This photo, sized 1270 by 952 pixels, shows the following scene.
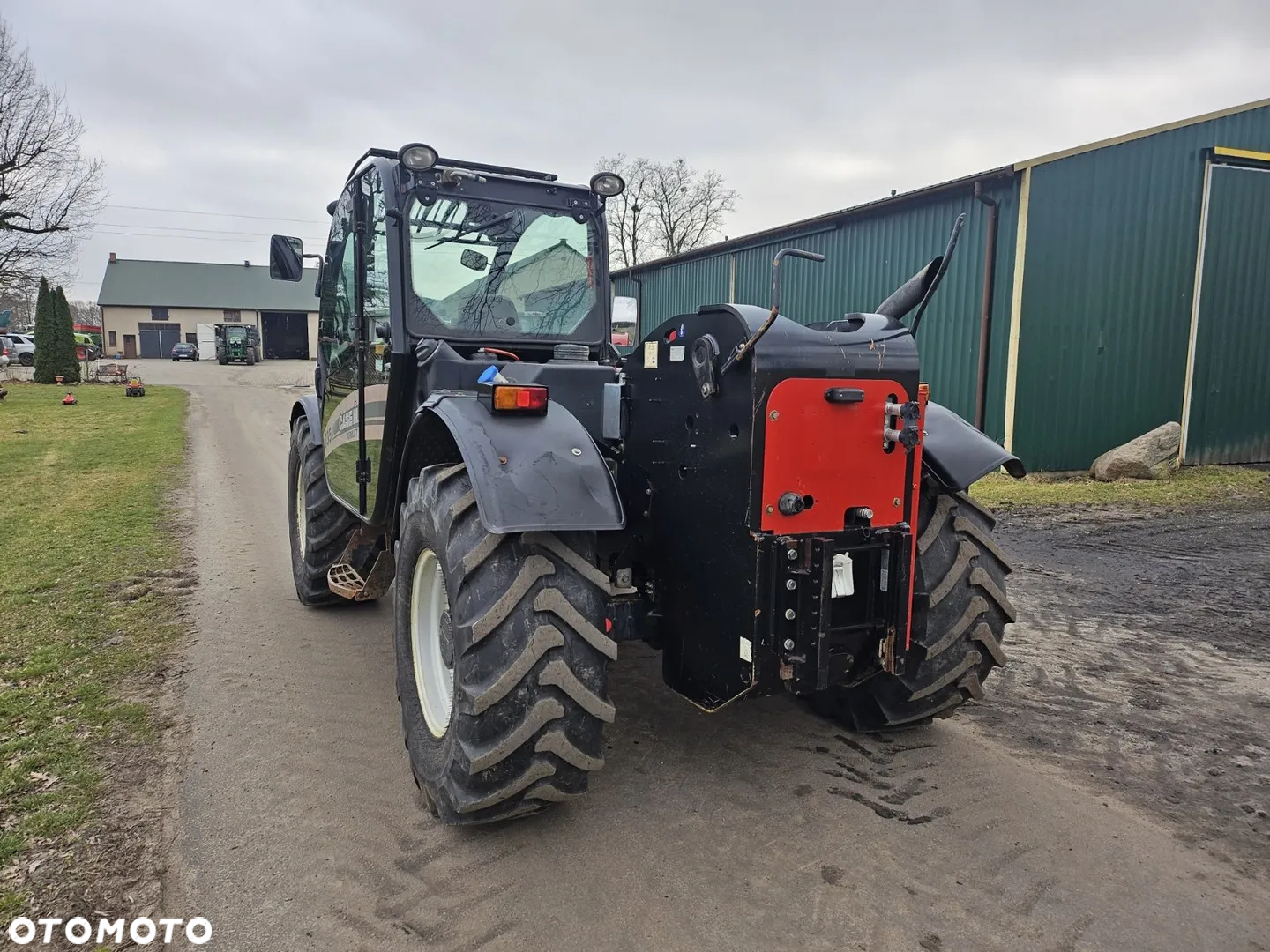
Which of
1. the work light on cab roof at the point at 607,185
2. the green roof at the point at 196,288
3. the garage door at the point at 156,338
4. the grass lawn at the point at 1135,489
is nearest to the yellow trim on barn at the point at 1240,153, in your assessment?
the grass lawn at the point at 1135,489

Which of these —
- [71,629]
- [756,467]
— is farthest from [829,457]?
[71,629]

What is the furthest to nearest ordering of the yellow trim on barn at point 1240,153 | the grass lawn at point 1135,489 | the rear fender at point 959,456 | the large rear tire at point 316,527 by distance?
1. the yellow trim on barn at point 1240,153
2. the grass lawn at point 1135,489
3. the large rear tire at point 316,527
4. the rear fender at point 959,456

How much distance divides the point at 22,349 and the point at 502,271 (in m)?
42.9

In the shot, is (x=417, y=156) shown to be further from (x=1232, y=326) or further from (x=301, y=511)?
(x=1232, y=326)

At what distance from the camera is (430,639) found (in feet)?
11.3

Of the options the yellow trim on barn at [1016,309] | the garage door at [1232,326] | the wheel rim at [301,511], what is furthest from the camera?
the garage door at [1232,326]

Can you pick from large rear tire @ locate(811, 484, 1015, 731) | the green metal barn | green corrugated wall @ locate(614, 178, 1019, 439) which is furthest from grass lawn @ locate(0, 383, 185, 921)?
the green metal barn

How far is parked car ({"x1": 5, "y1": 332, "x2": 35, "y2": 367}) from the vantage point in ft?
120

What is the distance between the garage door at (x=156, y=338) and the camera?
59250mm

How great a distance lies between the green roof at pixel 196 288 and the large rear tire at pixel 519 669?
61.4 meters

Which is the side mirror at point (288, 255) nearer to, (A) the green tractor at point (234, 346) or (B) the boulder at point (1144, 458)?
(B) the boulder at point (1144, 458)

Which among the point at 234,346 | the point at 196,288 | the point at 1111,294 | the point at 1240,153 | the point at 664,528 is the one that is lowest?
the point at 664,528

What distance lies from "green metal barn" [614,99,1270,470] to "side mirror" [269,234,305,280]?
9.30m

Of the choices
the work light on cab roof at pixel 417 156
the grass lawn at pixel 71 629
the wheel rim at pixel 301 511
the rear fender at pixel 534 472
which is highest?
the work light on cab roof at pixel 417 156
